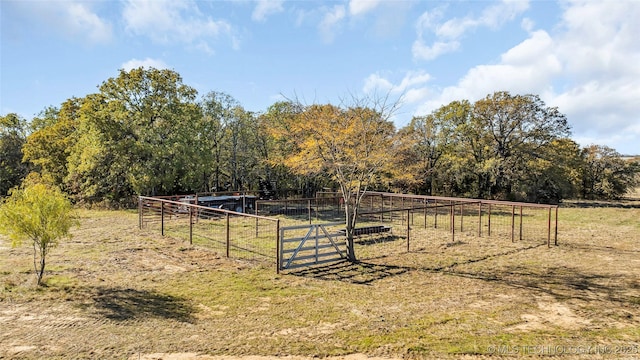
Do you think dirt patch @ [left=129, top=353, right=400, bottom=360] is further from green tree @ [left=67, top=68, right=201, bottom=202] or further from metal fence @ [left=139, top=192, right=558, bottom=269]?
green tree @ [left=67, top=68, right=201, bottom=202]

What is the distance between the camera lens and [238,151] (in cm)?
3011

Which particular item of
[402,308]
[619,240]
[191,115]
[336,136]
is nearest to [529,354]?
[402,308]

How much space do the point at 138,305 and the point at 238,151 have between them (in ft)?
79.1

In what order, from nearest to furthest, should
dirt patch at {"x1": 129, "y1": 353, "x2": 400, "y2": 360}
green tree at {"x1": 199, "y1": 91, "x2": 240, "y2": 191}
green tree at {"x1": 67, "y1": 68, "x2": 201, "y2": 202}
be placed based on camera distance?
dirt patch at {"x1": 129, "y1": 353, "x2": 400, "y2": 360} → green tree at {"x1": 67, "y1": 68, "x2": 201, "y2": 202} → green tree at {"x1": 199, "y1": 91, "x2": 240, "y2": 191}

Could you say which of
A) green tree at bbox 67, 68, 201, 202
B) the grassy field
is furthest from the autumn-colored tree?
green tree at bbox 67, 68, 201, 202

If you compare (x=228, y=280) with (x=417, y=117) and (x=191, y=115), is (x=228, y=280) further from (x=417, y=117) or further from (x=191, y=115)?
(x=417, y=117)

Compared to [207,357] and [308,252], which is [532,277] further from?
[207,357]

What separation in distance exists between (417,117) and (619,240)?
65.8 ft

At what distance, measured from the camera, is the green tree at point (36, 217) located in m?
7.41

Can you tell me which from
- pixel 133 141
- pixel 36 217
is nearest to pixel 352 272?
pixel 36 217

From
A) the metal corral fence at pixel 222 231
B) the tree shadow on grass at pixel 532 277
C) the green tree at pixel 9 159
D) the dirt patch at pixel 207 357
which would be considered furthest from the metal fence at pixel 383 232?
the green tree at pixel 9 159

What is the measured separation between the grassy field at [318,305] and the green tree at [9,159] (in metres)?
24.9

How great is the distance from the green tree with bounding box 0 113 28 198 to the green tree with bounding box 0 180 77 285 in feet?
94.2

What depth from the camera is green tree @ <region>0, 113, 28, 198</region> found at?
30.4 metres
